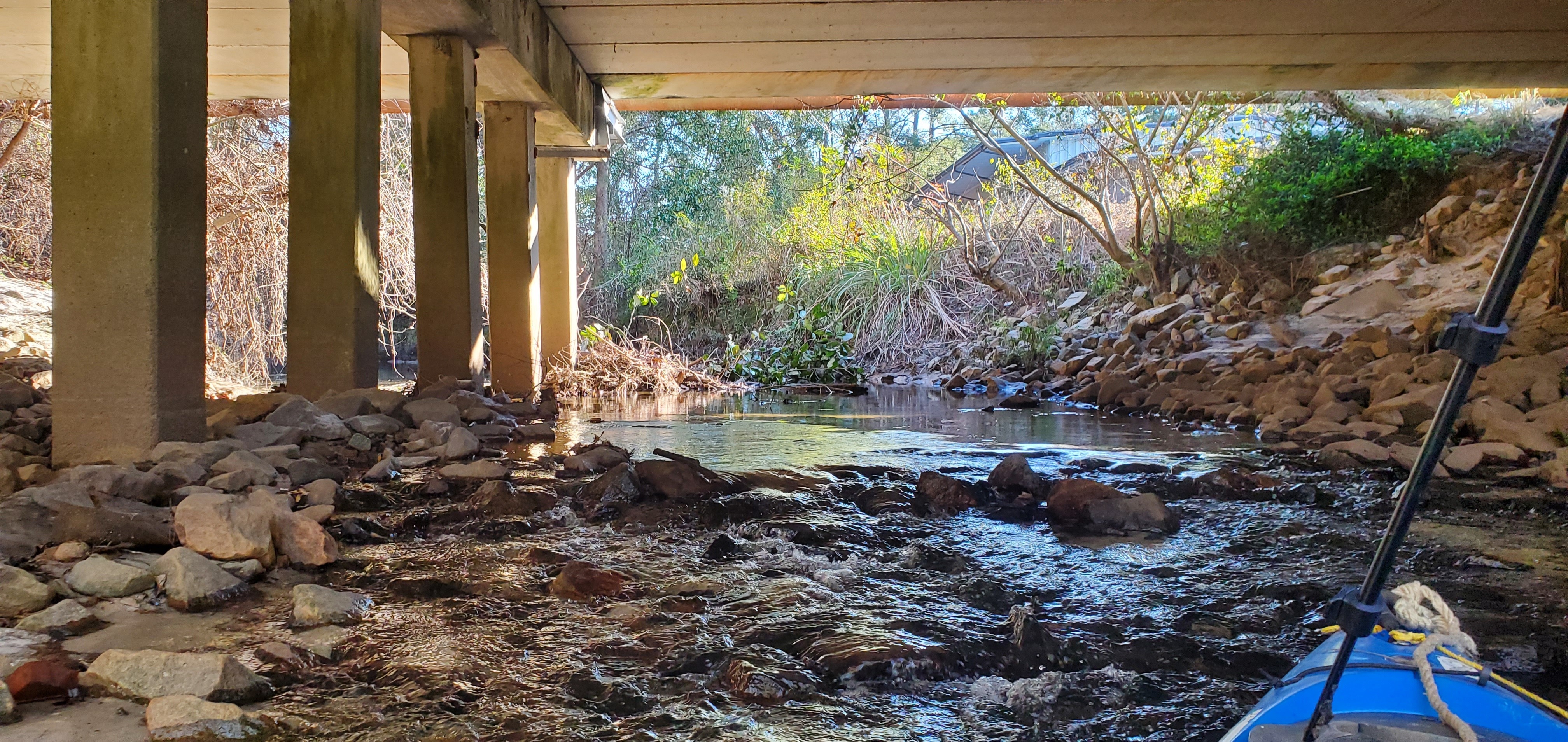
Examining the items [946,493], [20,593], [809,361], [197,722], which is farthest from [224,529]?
[809,361]

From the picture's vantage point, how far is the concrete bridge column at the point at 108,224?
311 centimetres

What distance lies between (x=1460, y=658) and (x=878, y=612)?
1.19m

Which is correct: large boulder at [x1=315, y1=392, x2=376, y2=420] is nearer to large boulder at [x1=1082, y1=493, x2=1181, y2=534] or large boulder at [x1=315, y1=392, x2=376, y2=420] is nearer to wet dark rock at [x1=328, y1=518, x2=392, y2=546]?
wet dark rock at [x1=328, y1=518, x2=392, y2=546]

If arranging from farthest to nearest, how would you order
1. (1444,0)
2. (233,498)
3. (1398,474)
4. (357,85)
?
1. (1444,0)
2. (357,85)
3. (1398,474)
4. (233,498)

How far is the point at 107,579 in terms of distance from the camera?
2166mm

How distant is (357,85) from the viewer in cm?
442

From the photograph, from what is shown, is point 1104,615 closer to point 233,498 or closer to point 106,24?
point 233,498

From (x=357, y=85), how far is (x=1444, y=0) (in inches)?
282

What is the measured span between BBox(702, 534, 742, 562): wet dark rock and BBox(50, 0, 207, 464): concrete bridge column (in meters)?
1.93

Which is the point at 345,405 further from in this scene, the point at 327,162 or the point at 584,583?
the point at 584,583

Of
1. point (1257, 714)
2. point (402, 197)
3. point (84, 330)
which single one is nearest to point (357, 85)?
point (84, 330)

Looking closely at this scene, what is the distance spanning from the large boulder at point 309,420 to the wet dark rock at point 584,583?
2028 millimetres

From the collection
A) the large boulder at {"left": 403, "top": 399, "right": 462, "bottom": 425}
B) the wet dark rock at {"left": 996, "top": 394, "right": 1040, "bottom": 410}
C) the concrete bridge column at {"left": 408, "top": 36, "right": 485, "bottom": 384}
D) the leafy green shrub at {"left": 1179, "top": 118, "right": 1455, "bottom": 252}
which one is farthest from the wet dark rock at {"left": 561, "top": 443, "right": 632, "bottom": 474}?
the leafy green shrub at {"left": 1179, "top": 118, "right": 1455, "bottom": 252}

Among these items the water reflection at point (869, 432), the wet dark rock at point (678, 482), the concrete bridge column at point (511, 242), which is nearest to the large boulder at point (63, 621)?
the wet dark rock at point (678, 482)
